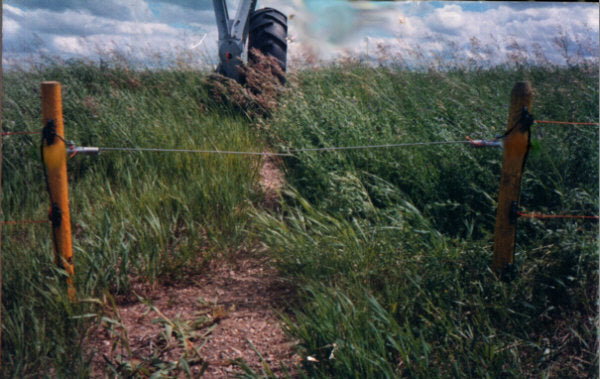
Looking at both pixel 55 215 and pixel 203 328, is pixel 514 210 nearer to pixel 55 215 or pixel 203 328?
pixel 203 328

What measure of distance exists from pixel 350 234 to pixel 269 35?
12.6ft

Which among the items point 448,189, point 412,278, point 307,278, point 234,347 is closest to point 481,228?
point 448,189

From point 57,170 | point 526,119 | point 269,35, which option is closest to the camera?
point 526,119

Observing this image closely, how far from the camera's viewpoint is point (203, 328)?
2.26 metres

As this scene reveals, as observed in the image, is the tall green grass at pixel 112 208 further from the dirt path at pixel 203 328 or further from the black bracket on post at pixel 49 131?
the black bracket on post at pixel 49 131

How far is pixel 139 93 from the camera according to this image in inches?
221

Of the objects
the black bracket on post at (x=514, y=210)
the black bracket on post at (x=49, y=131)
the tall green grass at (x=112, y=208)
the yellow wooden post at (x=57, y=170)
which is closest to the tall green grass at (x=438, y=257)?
the black bracket on post at (x=514, y=210)

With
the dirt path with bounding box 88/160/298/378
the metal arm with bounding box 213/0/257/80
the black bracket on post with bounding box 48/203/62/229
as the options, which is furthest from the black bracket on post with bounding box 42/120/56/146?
→ the metal arm with bounding box 213/0/257/80

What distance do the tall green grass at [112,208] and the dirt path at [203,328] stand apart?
107mm

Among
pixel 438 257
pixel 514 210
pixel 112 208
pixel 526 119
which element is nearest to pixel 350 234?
pixel 438 257

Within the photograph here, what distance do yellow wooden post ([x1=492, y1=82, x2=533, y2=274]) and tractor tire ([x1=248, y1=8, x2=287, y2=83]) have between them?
3691 millimetres

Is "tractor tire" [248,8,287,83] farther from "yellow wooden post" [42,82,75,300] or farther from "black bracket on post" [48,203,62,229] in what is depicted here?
"black bracket on post" [48,203,62,229]

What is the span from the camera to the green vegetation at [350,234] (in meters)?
1.87

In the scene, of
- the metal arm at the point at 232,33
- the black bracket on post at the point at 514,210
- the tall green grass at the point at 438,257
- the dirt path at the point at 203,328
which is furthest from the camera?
the metal arm at the point at 232,33
